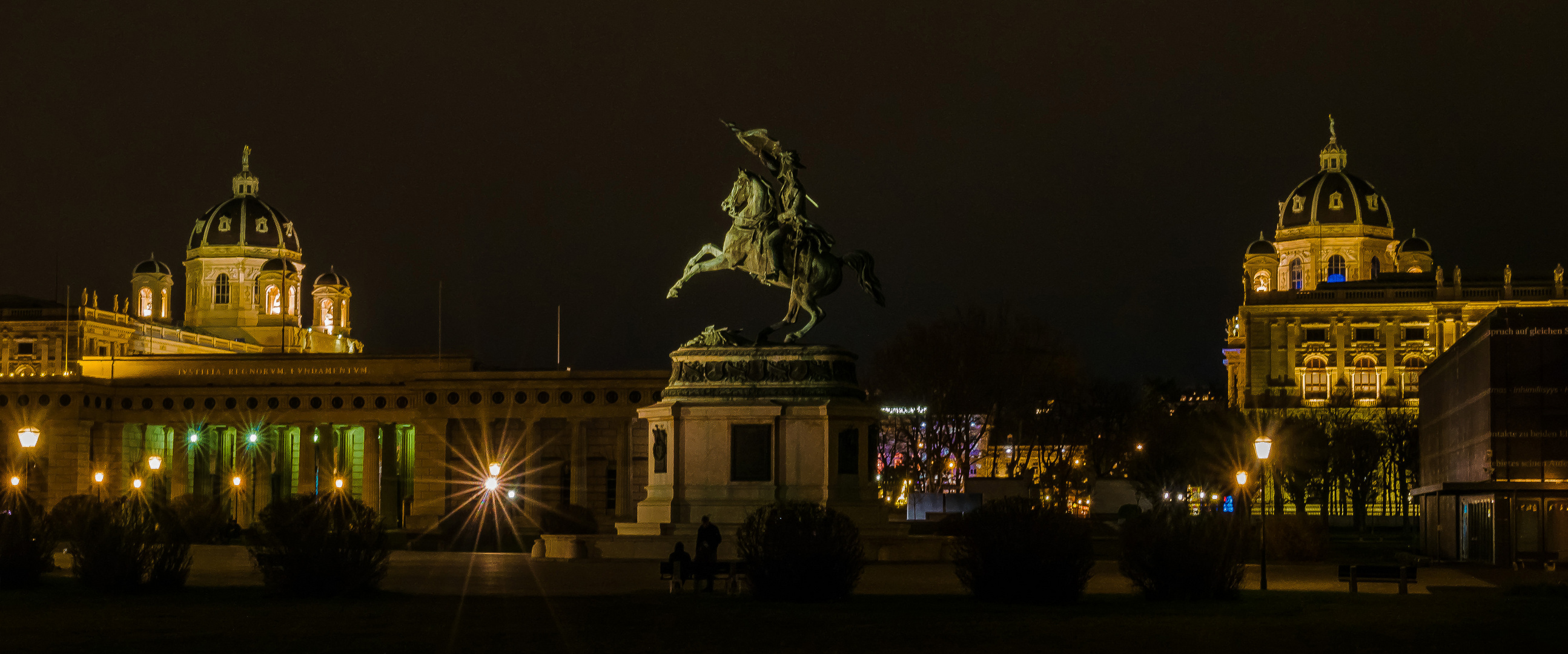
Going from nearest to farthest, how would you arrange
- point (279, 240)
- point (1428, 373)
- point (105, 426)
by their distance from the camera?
point (1428, 373)
point (105, 426)
point (279, 240)

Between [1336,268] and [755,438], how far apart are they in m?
150

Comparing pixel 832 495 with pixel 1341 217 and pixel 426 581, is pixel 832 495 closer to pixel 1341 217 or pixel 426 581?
pixel 426 581

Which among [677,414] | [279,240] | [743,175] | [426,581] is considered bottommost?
[426,581]

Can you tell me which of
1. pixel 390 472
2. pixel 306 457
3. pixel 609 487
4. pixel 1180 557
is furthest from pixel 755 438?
pixel 390 472

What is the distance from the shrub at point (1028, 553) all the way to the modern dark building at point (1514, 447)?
22169mm

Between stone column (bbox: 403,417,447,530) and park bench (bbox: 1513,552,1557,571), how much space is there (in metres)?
71.4

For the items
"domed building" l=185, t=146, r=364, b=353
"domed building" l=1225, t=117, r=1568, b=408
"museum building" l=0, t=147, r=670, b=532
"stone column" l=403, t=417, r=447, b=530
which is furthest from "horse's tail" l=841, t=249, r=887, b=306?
"domed building" l=185, t=146, r=364, b=353

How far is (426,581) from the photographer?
37.0 metres

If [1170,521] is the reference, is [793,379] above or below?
above

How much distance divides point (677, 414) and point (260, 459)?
284 ft

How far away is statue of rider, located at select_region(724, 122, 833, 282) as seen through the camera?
45.4 meters

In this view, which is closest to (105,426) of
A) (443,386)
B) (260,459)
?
(260,459)

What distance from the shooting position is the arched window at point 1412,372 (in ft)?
501

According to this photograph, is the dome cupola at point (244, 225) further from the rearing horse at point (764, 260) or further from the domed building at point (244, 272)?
the rearing horse at point (764, 260)
